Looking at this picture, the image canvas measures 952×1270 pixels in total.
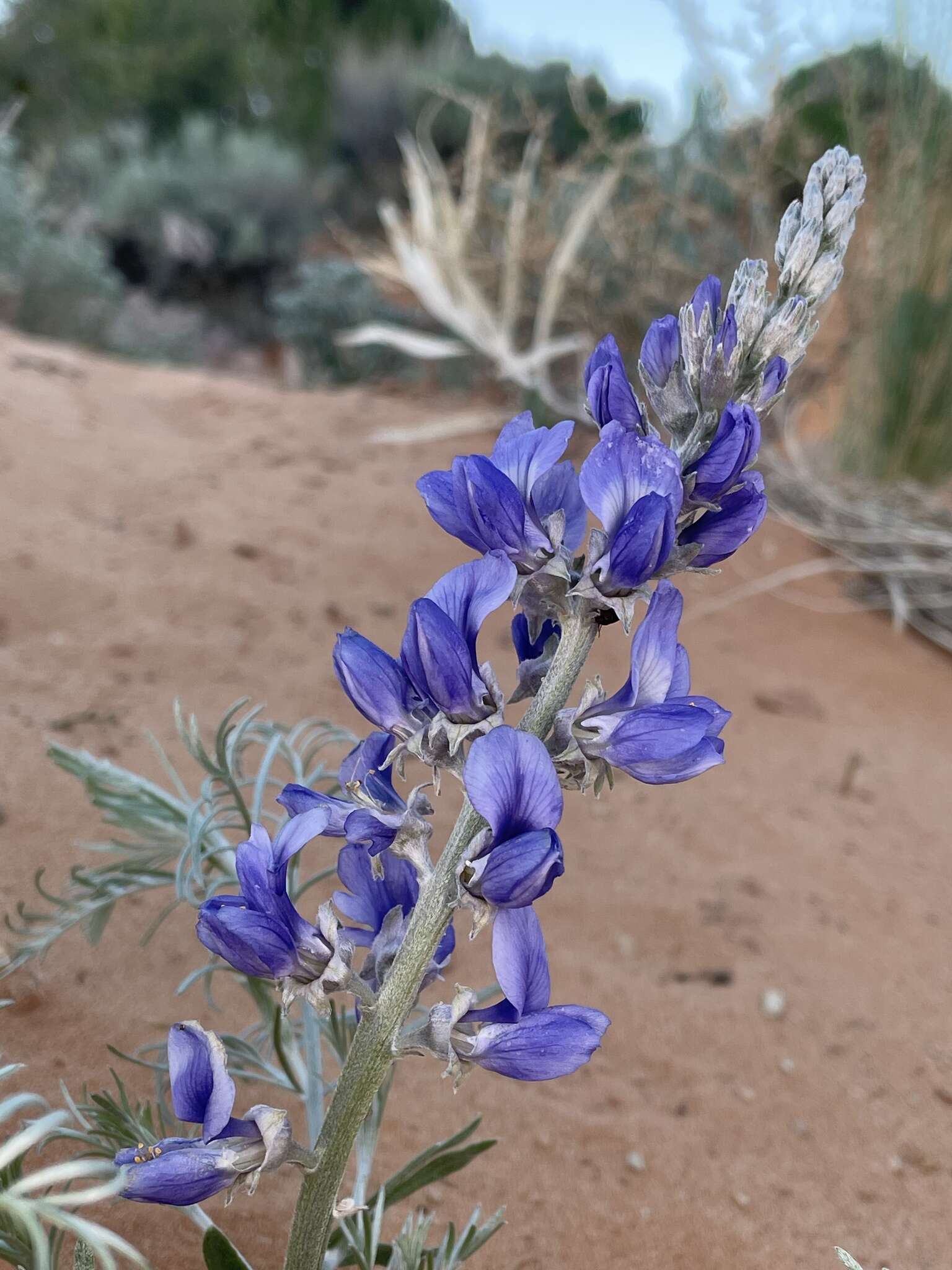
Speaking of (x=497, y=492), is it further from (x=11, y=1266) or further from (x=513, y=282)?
(x=513, y=282)

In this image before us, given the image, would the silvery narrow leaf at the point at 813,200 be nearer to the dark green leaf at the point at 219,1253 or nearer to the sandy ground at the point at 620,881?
the dark green leaf at the point at 219,1253

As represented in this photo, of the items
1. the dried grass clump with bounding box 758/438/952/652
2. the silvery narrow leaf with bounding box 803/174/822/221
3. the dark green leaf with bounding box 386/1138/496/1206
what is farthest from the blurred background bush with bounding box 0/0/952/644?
the dark green leaf with bounding box 386/1138/496/1206

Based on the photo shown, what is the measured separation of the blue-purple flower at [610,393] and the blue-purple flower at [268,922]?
280 mm

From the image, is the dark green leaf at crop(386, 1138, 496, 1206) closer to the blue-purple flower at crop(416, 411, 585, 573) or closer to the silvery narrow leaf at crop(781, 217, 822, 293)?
the blue-purple flower at crop(416, 411, 585, 573)

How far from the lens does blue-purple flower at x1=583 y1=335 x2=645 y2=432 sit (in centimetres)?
59

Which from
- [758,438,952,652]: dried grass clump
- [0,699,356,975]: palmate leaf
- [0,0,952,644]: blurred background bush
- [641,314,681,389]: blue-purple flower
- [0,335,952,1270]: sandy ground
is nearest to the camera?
[641,314,681,389]: blue-purple flower

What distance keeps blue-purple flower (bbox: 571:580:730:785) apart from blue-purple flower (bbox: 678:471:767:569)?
0.04 meters

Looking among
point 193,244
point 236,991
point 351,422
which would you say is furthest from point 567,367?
point 193,244

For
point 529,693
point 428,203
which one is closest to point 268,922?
point 529,693

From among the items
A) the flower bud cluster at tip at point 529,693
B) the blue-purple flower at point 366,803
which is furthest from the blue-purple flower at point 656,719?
the blue-purple flower at point 366,803

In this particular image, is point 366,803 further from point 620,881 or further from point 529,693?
point 620,881

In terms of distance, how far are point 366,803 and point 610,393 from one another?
0.27 meters

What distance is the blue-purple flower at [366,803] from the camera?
589 mm

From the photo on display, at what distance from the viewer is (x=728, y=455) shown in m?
0.56
